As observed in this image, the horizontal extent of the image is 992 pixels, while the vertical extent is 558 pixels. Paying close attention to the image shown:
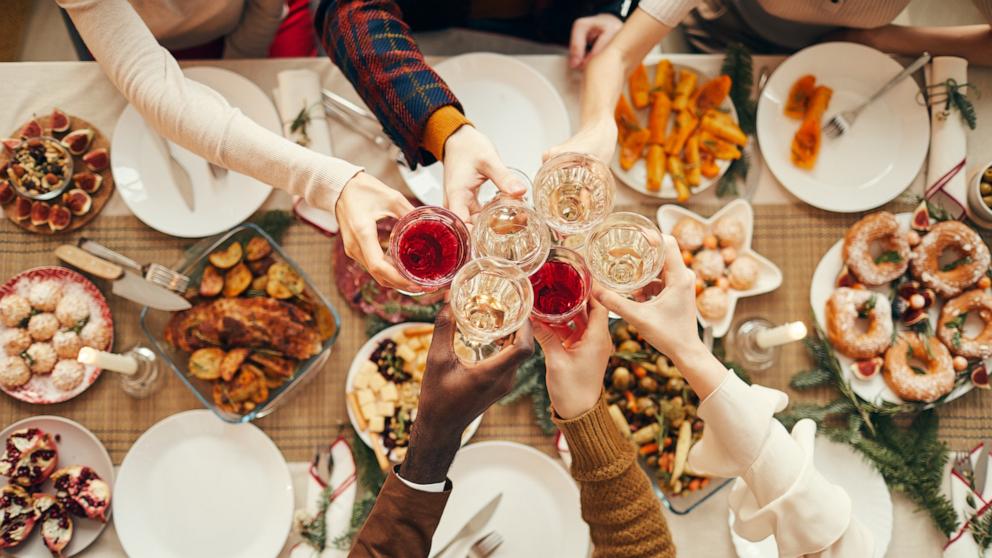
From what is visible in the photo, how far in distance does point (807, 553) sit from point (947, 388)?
68cm

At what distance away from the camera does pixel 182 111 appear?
4.74 feet

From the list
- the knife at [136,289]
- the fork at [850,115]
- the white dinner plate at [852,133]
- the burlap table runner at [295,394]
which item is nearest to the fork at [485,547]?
the burlap table runner at [295,394]

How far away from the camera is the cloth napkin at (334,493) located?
1.61m

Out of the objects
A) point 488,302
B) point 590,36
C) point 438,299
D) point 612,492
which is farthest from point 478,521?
point 590,36

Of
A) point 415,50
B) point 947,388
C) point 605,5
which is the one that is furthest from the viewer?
point 605,5

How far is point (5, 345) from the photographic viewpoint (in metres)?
1.62

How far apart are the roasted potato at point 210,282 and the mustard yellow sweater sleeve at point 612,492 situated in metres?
0.96

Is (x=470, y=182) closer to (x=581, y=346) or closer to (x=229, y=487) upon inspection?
(x=581, y=346)

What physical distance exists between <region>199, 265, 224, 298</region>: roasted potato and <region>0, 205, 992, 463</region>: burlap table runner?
0.15 metres

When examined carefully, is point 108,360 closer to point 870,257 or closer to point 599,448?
point 599,448

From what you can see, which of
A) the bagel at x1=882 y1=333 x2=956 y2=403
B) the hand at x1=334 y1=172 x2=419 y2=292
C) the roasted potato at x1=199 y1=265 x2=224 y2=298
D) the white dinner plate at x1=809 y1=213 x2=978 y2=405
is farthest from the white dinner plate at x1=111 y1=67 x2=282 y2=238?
the bagel at x1=882 y1=333 x2=956 y2=403

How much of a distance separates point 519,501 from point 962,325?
51.9 inches

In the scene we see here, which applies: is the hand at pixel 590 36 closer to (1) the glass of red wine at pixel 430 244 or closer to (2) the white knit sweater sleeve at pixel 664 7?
(2) the white knit sweater sleeve at pixel 664 7

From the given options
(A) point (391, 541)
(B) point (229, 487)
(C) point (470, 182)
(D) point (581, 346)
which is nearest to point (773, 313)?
(D) point (581, 346)
